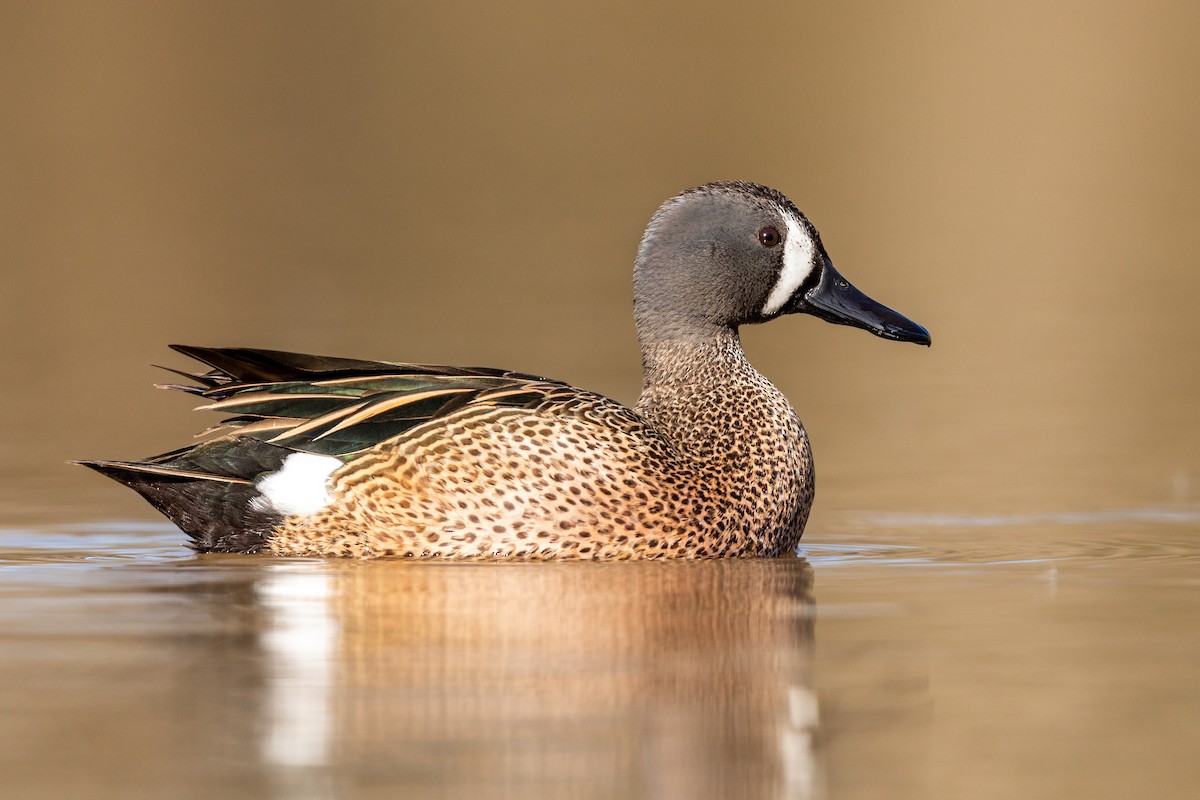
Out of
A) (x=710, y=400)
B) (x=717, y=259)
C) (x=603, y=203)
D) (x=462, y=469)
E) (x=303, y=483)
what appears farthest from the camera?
(x=603, y=203)

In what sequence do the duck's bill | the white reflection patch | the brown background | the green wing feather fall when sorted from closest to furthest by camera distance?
the white reflection patch, the green wing feather, the duck's bill, the brown background

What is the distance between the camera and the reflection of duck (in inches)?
185

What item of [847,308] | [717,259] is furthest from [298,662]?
[847,308]

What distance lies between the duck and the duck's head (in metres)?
0.37

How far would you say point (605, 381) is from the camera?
1177 centimetres

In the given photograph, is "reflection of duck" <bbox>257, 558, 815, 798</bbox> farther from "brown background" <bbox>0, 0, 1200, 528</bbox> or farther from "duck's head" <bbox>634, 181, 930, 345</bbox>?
"brown background" <bbox>0, 0, 1200, 528</bbox>

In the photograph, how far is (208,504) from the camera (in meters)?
7.65


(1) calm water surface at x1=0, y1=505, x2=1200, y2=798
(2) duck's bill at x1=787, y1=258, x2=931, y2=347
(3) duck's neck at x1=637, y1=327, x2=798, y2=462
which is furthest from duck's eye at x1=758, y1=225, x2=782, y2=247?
(1) calm water surface at x1=0, y1=505, x2=1200, y2=798

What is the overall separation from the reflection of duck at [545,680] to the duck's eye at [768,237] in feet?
4.77

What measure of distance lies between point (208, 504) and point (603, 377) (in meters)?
4.52

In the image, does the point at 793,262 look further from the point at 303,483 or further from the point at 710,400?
the point at 303,483

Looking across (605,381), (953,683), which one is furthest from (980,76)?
(953,683)

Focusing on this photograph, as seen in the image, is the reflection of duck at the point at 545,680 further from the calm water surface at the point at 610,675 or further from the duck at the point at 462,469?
the duck at the point at 462,469

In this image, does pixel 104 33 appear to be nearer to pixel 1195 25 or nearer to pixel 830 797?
pixel 1195 25
